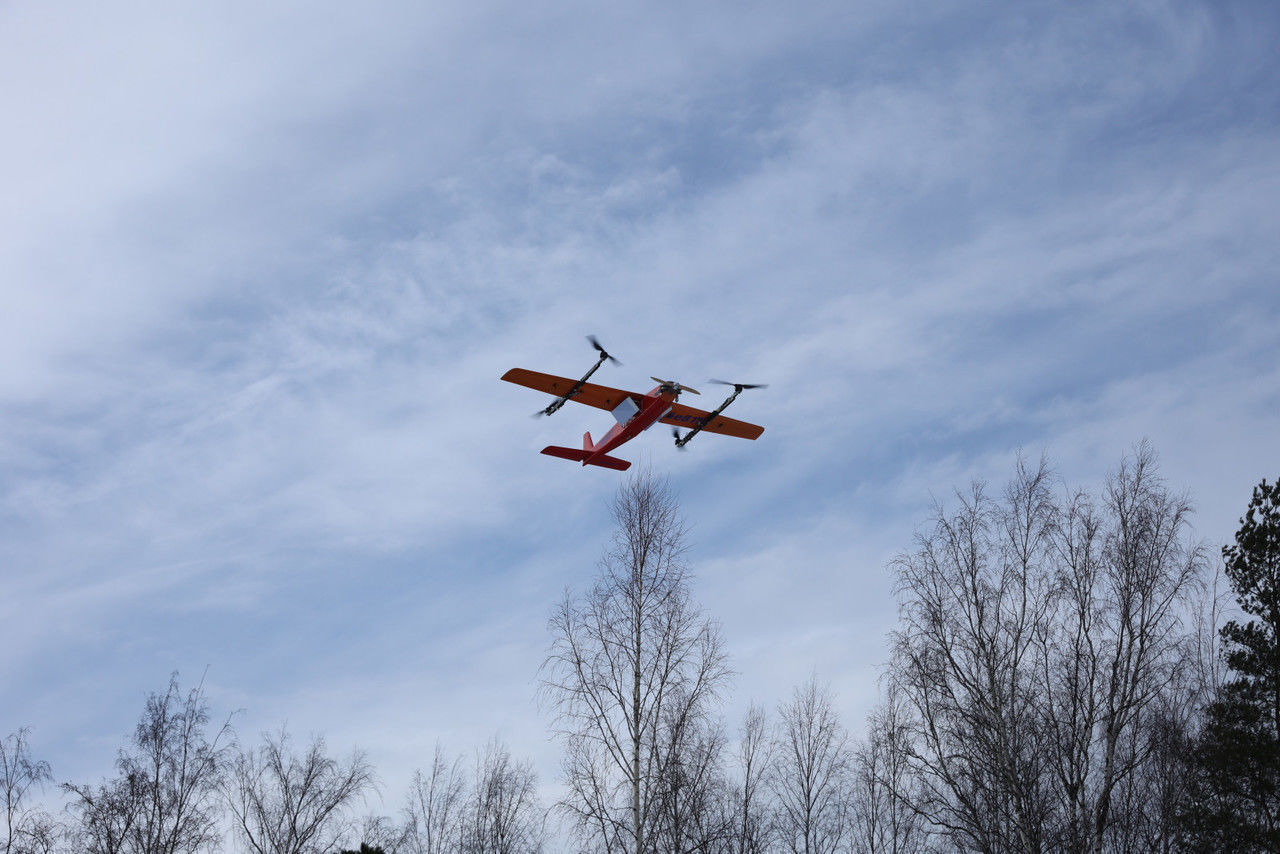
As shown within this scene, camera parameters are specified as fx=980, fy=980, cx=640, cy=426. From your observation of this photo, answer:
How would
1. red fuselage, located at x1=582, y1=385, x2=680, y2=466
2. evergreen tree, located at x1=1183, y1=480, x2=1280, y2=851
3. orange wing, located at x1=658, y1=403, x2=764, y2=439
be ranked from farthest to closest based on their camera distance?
orange wing, located at x1=658, y1=403, x2=764, y2=439 < red fuselage, located at x1=582, y1=385, x2=680, y2=466 < evergreen tree, located at x1=1183, y1=480, x2=1280, y2=851

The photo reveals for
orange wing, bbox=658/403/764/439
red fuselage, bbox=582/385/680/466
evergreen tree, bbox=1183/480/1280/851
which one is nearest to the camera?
evergreen tree, bbox=1183/480/1280/851

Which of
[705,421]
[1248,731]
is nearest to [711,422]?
[705,421]

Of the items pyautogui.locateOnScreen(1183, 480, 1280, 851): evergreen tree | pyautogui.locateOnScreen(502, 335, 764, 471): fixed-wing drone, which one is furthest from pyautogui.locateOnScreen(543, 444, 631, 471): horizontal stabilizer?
pyautogui.locateOnScreen(1183, 480, 1280, 851): evergreen tree

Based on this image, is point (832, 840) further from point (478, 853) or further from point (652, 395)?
point (652, 395)

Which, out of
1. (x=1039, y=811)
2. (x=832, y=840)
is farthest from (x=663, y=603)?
(x=832, y=840)

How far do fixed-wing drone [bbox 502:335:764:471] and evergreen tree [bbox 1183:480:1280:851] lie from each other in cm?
1496

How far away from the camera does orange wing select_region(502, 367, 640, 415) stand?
99.1 ft

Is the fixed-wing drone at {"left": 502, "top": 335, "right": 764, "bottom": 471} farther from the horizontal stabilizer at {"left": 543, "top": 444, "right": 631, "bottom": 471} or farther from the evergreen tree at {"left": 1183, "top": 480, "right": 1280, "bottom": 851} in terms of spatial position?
the evergreen tree at {"left": 1183, "top": 480, "right": 1280, "bottom": 851}

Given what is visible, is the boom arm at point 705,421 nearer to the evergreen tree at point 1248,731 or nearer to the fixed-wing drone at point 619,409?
the fixed-wing drone at point 619,409

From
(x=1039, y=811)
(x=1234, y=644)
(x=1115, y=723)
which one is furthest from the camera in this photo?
(x=1234, y=644)

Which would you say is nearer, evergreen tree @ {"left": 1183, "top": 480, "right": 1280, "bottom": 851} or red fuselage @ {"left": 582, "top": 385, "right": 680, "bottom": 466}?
evergreen tree @ {"left": 1183, "top": 480, "right": 1280, "bottom": 851}

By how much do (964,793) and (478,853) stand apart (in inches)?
919

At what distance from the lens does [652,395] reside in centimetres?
3259

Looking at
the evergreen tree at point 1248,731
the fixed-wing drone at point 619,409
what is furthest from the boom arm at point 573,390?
the evergreen tree at point 1248,731
